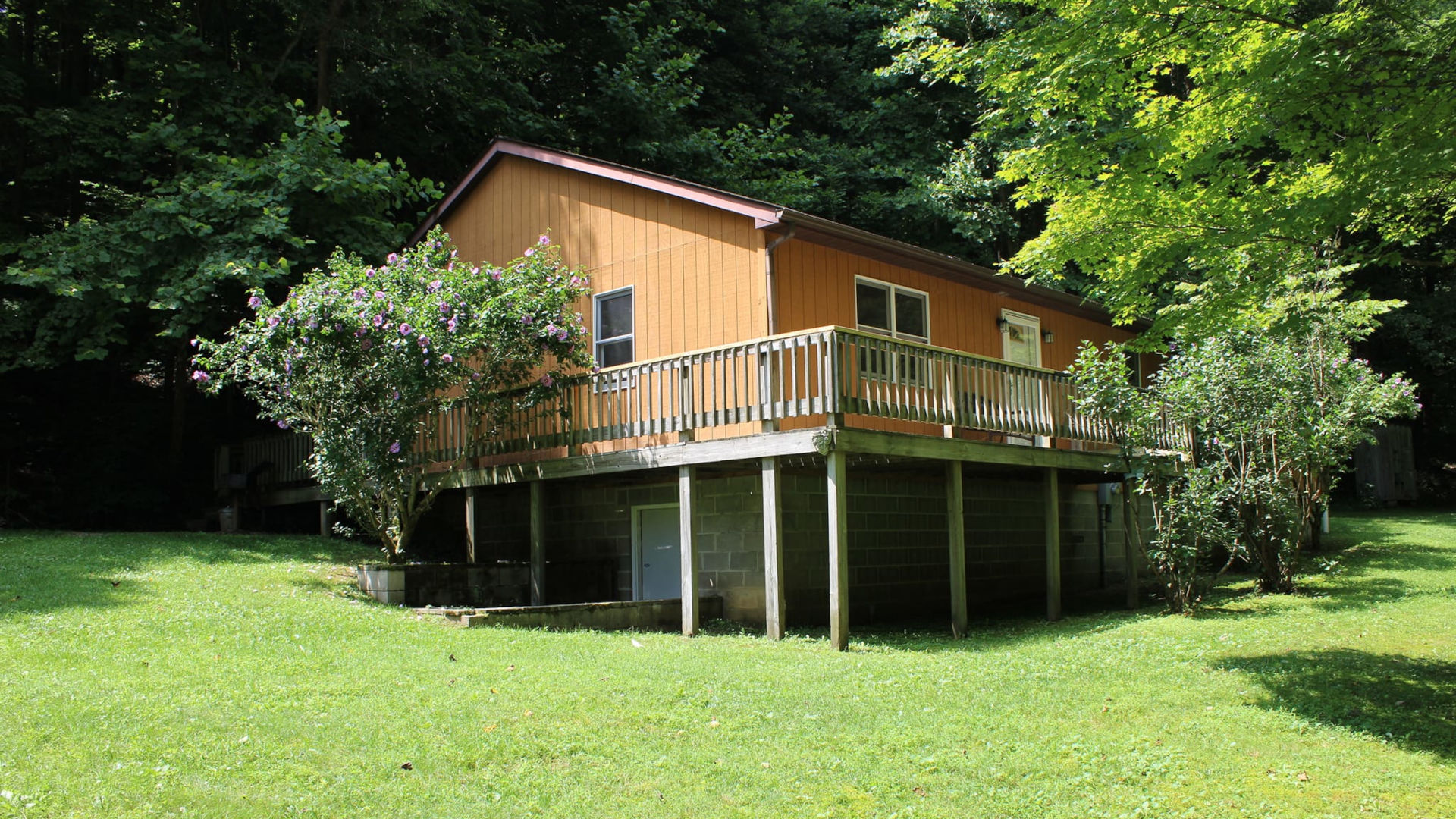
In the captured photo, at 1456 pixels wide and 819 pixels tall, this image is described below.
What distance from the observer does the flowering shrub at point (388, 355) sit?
12945 mm

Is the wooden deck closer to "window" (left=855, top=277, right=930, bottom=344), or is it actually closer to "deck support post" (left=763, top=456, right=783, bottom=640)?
"deck support post" (left=763, top=456, right=783, bottom=640)

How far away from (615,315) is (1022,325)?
7.31m

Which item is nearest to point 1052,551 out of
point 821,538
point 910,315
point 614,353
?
point 821,538

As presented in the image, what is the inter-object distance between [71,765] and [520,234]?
12.2m

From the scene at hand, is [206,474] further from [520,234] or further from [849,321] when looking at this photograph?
[849,321]

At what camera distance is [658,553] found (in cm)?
1510

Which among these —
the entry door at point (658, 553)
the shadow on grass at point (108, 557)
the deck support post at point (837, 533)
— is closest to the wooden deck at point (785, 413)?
the deck support post at point (837, 533)

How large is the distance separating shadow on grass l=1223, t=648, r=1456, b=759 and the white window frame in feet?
27.8

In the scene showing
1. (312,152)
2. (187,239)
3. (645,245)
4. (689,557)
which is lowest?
(689,557)

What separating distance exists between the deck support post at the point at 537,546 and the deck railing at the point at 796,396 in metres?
0.67

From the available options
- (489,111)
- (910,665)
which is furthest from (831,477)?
(489,111)

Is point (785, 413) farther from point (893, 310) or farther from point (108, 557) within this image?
point (108, 557)

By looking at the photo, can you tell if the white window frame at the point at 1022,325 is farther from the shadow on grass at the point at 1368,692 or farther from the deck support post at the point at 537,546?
the shadow on grass at the point at 1368,692

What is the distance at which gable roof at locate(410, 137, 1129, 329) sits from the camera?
13203mm
